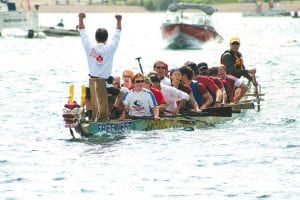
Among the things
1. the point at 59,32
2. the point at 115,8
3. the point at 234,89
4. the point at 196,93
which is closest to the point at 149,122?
the point at 196,93

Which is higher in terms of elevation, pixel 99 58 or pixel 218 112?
pixel 99 58

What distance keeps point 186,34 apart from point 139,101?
40.3 m

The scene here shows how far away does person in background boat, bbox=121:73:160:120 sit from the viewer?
71.7 feet

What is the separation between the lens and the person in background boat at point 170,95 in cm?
2286

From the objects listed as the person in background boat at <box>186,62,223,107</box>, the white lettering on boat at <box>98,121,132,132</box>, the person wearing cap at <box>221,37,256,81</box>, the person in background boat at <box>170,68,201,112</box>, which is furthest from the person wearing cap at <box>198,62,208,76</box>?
the white lettering on boat at <box>98,121,132,132</box>

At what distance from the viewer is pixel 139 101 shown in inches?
869

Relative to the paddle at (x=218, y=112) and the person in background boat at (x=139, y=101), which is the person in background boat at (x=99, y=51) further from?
the paddle at (x=218, y=112)

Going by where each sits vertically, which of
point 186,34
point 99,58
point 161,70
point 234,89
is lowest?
point 234,89

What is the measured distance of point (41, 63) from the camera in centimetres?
5581

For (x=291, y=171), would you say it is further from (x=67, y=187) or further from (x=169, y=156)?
(x=67, y=187)

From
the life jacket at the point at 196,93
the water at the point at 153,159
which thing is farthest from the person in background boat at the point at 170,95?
the life jacket at the point at 196,93

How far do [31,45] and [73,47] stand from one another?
2888mm

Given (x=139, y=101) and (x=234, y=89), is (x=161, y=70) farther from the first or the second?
(x=234, y=89)

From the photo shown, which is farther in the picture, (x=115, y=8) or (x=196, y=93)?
(x=115, y=8)
